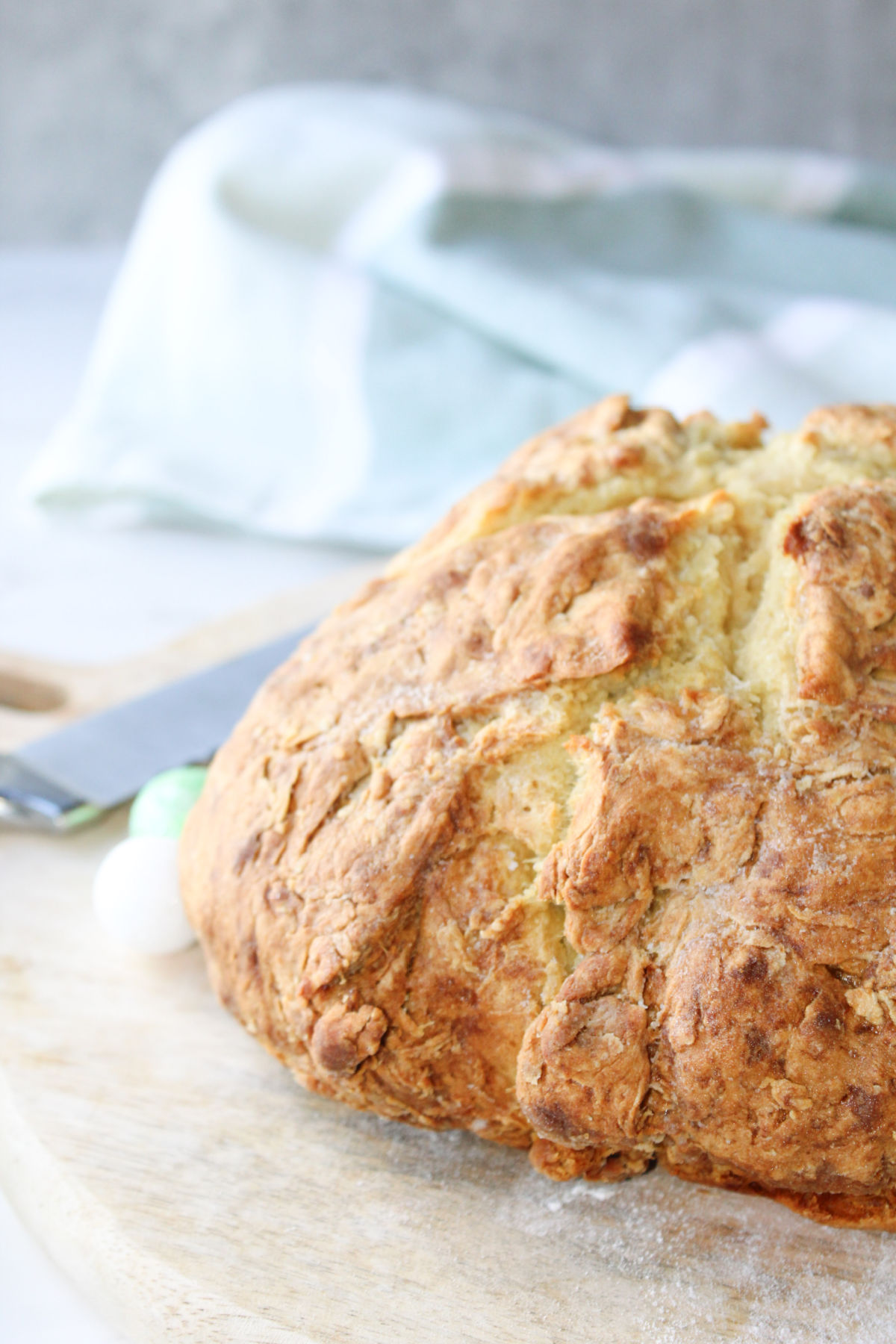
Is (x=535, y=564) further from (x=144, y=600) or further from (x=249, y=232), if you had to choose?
(x=249, y=232)

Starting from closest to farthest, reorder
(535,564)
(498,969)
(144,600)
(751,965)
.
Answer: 1. (751,965)
2. (498,969)
3. (535,564)
4. (144,600)

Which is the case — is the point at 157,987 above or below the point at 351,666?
below

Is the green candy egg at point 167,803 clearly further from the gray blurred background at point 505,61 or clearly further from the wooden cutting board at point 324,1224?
the gray blurred background at point 505,61

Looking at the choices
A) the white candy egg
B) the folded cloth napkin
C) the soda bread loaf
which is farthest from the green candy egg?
the folded cloth napkin

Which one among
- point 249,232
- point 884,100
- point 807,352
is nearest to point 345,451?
point 249,232

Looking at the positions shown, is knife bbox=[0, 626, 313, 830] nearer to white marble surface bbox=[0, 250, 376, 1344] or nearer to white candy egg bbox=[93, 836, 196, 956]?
white candy egg bbox=[93, 836, 196, 956]

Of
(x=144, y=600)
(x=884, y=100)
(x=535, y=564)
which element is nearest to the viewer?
(x=535, y=564)
